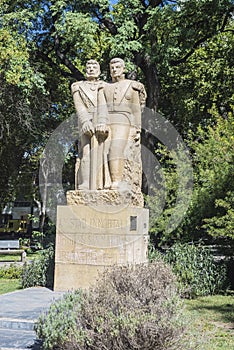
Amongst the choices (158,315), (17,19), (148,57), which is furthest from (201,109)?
(158,315)

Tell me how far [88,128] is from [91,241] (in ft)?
7.08

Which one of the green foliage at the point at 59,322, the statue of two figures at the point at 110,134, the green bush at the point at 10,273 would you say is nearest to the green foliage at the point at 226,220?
the statue of two figures at the point at 110,134

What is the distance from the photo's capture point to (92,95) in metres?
9.44

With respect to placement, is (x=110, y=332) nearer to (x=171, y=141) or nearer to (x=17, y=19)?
(x=17, y=19)

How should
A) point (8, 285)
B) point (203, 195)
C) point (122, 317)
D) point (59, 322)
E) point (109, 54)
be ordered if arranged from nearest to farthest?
point (122, 317) < point (59, 322) < point (8, 285) < point (203, 195) < point (109, 54)

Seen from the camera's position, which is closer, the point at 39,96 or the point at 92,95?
the point at 92,95

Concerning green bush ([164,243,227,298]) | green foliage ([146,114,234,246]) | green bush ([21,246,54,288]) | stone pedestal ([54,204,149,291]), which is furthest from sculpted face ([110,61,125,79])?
green bush ([164,243,227,298])

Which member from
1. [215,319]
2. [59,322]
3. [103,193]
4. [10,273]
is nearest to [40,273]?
[103,193]

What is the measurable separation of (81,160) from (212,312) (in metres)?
3.77

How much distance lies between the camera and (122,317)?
440 cm

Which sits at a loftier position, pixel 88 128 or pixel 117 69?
pixel 117 69

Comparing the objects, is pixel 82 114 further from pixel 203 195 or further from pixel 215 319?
pixel 203 195

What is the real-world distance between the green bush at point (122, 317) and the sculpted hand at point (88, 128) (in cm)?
432

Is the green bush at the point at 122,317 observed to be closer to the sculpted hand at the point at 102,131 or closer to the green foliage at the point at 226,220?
the sculpted hand at the point at 102,131
